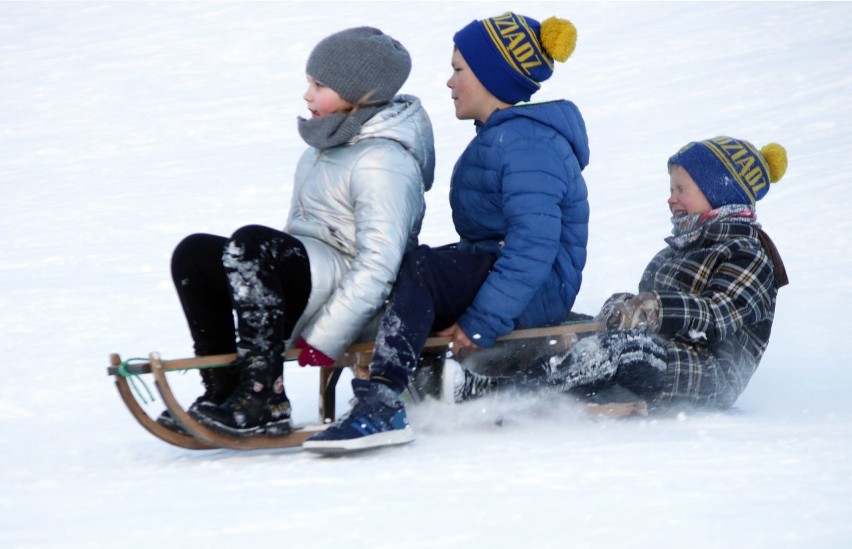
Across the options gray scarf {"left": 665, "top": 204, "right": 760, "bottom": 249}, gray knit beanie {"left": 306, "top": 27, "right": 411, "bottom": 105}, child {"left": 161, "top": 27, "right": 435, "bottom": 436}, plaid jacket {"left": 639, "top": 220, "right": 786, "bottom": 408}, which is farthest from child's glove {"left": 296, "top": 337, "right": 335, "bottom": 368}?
gray scarf {"left": 665, "top": 204, "right": 760, "bottom": 249}

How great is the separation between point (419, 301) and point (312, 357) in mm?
334

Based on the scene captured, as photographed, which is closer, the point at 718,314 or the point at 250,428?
the point at 250,428

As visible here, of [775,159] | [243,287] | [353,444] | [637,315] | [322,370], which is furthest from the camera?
[775,159]

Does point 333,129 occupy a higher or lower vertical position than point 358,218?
higher

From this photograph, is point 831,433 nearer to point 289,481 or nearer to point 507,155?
point 507,155

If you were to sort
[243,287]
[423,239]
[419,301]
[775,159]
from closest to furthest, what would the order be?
[243,287] < [419,301] < [775,159] < [423,239]

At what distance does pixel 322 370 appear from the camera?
3709 millimetres

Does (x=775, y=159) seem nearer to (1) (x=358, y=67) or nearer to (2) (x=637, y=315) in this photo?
(2) (x=637, y=315)

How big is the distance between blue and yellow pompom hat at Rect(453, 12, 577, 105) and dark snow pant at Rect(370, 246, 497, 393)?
23.5 inches

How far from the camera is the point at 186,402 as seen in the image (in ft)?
14.1

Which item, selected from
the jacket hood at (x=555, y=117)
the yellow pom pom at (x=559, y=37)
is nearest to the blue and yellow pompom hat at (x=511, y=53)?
the yellow pom pom at (x=559, y=37)

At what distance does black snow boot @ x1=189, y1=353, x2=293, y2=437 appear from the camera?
3.34 m

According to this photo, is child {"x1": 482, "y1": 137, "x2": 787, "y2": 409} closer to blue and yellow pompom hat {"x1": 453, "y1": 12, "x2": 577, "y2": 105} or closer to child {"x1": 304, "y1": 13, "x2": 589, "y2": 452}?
child {"x1": 304, "y1": 13, "x2": 589, "y2": 452}

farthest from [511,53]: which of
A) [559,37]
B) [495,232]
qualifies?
[495,232]
